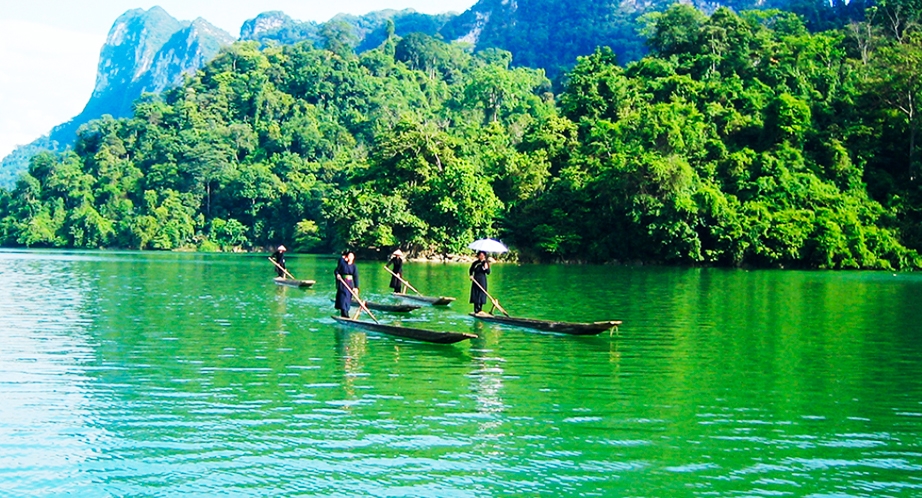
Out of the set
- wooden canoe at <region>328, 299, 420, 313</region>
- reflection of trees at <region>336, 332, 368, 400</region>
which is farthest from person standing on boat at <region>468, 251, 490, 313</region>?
reflection of trees at <region>336, 332, 368, 400</region>

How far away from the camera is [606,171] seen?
2424 inches

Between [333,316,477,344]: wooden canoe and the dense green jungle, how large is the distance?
4109cm

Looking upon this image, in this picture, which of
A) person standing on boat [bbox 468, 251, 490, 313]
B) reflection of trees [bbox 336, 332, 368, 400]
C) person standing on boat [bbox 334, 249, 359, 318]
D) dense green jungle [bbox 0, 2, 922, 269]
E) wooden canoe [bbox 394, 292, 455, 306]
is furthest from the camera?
dense green jungle [bbox 0, 2, 922, 269]

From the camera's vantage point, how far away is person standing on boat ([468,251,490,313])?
21.9 metres

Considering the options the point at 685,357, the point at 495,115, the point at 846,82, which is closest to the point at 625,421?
the point at 685,357

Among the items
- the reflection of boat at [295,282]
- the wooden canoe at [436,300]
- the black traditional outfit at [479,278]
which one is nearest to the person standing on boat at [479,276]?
the black traditional outfit at [479,278]

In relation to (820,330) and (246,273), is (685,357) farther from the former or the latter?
(246,273)

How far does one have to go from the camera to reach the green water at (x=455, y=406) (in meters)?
8.81

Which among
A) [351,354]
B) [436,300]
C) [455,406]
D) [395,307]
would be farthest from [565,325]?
[436,300]

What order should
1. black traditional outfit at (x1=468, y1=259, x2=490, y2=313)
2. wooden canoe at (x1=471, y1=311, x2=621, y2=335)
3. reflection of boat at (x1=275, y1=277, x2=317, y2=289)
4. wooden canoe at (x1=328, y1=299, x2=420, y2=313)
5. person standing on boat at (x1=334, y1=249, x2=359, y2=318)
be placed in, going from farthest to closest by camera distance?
reflection of boat at (x1=275, y1=277, x2=317, y2=289) → wooden canoe at (x1=328, y1=299, x2=420, y2=313) → black traditional outfit at (x1=468, y1=259, x2=490, y2=313) → person standing on boat at (x1=334, y1=249, x2=359, y2=318) → wooden canoe at (x1=471, y1=311, x2=621, y2=335)

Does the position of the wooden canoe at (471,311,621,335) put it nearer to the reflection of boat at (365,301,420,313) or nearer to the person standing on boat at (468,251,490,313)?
the person standing on boat at (468,251,490,313)

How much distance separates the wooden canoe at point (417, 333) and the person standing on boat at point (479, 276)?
3278 millimetres

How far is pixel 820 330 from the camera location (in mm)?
21359

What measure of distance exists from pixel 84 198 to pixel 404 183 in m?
51.7
